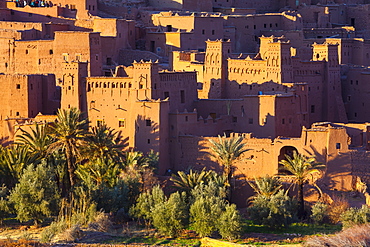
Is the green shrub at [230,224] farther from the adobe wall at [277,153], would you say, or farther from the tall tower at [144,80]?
the tall tower at [144,80]

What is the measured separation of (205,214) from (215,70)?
1206 cm

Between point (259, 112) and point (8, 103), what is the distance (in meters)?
11.4

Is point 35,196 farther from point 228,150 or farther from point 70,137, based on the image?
point 228,150

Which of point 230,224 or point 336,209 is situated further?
point 336,209

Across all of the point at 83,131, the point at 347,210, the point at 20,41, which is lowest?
the point at 347,210

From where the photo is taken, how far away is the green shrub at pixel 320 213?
50188 mm

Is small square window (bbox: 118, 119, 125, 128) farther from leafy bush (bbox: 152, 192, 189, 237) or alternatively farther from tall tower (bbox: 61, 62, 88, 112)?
leafy bush (bbox: 152, 192, 189, 237)

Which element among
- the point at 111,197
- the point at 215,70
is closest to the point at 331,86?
the point at 215,70

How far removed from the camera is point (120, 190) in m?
51.6

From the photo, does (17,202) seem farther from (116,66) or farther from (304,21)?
(304,21)

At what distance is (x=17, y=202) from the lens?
51.1m

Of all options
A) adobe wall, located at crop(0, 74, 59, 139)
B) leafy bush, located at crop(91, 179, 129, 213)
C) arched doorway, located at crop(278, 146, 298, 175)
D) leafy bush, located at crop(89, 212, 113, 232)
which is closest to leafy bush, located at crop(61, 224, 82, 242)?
leafy bush, located at crop(89, 212, 113, 232)

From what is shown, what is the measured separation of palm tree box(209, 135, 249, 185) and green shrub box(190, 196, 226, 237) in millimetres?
2624

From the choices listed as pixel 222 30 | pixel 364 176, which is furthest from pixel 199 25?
pixel 364 176
